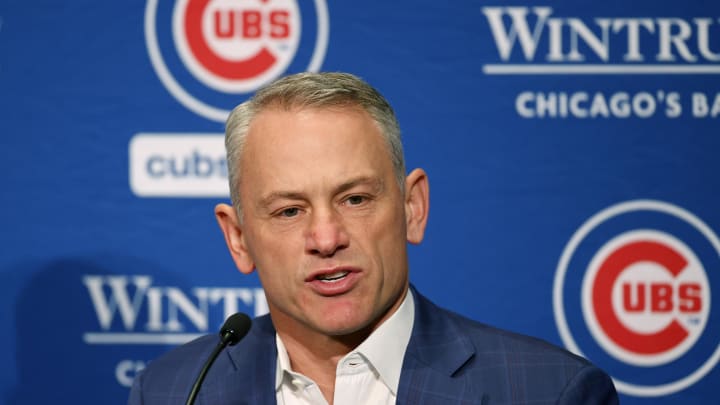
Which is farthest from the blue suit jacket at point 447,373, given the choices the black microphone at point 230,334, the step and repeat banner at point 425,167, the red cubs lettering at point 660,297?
the red cubs lettering at point 660,297

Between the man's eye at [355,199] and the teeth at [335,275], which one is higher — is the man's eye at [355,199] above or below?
above

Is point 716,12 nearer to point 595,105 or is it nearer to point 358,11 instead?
point 595,105

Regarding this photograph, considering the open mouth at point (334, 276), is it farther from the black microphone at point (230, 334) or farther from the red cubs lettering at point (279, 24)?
the red cubs lettering at point (279, 24)

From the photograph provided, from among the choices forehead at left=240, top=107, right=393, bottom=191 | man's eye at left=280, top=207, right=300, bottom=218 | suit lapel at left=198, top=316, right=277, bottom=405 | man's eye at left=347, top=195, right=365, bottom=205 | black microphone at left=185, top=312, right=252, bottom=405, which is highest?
forehead at left=240, top=107, right=393, bottom=191

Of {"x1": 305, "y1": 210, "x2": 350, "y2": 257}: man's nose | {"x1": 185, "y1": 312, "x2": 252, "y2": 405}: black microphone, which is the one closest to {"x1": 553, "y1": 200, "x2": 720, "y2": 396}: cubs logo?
{"x1": 305, "y1": 210, "x2": 350, "y2": 257}: man's nose

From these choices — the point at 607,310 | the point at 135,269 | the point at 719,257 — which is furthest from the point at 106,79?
the point at 719,257

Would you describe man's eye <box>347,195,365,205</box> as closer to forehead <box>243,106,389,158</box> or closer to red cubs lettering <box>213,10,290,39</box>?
forehead <box>243,106,389,158</box>

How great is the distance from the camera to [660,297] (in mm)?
2564

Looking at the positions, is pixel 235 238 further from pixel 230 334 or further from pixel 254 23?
pixel 254 23

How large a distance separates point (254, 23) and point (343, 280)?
1078 millimetres

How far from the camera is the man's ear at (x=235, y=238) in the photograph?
1986 mm

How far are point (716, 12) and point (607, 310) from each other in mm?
813

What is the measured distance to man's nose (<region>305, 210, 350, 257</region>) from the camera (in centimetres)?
173

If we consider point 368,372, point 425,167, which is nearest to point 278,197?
point 368,372
